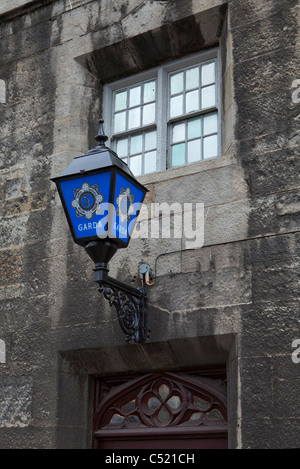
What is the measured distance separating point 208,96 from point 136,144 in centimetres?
79

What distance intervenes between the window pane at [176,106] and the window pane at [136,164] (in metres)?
0.49

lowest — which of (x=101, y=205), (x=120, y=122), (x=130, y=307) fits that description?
(x=130, y=307)

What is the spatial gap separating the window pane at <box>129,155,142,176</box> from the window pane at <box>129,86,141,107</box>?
1.72 ft

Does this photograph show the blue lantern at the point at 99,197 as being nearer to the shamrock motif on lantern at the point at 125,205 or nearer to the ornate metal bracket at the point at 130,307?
the shamrock motif on lantern at the point at 125,205

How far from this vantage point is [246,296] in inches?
200

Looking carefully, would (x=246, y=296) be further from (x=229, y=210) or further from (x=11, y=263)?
(x=11, y=263)

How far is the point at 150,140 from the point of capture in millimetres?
6367

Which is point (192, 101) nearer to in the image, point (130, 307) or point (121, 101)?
point (121, 101)

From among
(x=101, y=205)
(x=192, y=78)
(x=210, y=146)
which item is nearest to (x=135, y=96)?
(x=192, y=78)

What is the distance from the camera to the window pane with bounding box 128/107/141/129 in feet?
21.3

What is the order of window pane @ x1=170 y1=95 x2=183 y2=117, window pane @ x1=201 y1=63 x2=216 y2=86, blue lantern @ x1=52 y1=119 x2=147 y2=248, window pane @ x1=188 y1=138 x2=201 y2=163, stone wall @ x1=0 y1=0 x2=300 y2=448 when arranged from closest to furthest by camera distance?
blue lantern @ x1=52 y1=119 x2=147 y2=248, stone wall @ x1=0 y1=0 x2=300 y2=448, window pane @ x1=188 y1=138 x2=201 y2=163, window pane @ x1=201 y1=63 x2=216 y2=86, window pane @ x1=170 y1=95 x2=183 y2=117

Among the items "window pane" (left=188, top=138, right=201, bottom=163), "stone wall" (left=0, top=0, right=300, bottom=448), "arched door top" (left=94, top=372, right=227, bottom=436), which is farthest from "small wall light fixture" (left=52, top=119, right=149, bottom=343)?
"window pane" (left=188, top=138, right=201, bottom=163)

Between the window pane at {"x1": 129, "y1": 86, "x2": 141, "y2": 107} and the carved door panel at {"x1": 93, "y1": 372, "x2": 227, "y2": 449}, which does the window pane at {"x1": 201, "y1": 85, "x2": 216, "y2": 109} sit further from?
the carved door panel at {"x1": 93, "y1": 372, "x2": 227, "y2": 449}

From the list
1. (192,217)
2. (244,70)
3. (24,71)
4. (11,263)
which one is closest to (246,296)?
(192,217)
